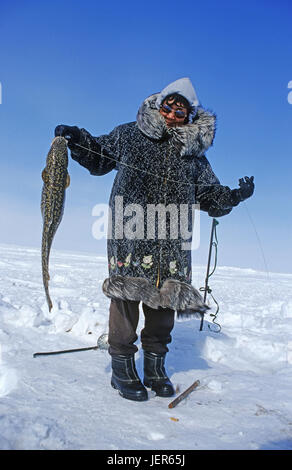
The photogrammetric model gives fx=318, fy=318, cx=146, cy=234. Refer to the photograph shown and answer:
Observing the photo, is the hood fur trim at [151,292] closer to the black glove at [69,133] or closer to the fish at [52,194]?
the fish at [52,194]

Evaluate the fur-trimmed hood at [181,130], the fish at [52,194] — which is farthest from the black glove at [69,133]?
the fur-trimmed hood at [181,130]

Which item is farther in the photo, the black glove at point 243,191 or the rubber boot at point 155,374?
the black glove at point 243,191

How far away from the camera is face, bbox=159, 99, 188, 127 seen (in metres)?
2.87

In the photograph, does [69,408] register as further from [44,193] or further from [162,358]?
[44,193]

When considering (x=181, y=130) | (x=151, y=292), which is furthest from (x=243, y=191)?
(x=151, y=292)

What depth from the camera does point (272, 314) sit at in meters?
6.50

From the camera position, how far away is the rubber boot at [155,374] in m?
2.61

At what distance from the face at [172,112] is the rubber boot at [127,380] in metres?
2.08

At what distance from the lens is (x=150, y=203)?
107 inches

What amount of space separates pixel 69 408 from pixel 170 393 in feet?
2.79

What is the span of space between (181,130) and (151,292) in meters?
1.41

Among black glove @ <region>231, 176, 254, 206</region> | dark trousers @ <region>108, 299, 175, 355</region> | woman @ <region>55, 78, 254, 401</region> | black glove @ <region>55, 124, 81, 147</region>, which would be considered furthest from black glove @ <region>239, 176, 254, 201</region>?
black glove @ <region>55, 124, 81, 147</region>

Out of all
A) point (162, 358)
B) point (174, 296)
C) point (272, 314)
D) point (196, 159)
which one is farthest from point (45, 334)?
point (272, 314)

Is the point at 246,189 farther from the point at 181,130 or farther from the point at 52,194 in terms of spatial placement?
the point at 52,194
